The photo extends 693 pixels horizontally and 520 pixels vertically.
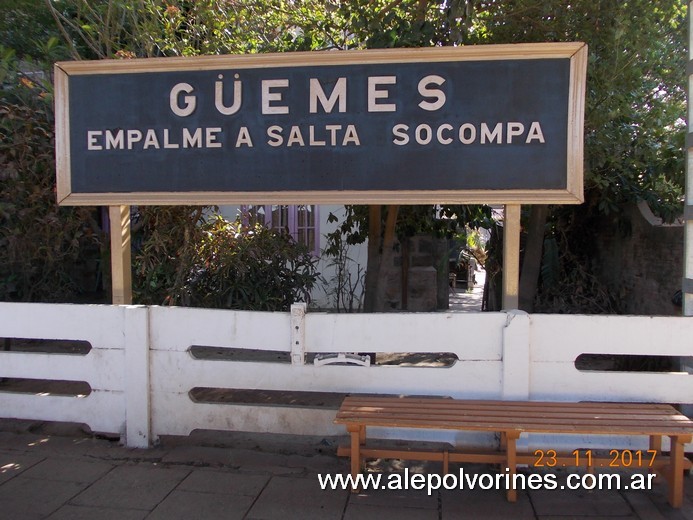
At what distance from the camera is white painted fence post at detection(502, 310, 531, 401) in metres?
4.07

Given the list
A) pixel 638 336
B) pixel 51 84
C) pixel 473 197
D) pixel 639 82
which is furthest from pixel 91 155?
pixel 639 82

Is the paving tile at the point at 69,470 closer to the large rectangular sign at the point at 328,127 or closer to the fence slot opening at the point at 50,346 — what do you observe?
the large rectangular sign at the point at 328,127

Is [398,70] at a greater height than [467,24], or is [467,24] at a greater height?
[467,24]

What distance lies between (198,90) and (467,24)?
2508 millimetres

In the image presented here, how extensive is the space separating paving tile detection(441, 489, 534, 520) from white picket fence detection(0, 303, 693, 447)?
1.29ft

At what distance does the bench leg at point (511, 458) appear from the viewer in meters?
3.58

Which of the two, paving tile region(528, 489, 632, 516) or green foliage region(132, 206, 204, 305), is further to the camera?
green foliage region(132, 206, 204, 305)

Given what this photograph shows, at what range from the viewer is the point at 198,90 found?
179 inches

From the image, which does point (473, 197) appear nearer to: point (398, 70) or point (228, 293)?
point (398, 70)

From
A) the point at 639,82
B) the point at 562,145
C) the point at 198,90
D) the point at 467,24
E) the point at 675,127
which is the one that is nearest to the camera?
the point at 562,145

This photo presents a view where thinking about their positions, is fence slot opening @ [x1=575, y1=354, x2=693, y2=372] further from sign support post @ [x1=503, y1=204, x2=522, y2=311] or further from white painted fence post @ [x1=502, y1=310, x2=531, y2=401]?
white painted fence post @ [x1=502, y1=310, x2=531, y2=401]

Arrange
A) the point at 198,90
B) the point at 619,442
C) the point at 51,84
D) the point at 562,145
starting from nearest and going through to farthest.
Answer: the point at 619,442
the point at 562,145
the point at 198,90
the point at 51,84

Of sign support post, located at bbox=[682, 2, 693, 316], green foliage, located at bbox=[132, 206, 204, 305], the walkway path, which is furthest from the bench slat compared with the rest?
the walkway path
